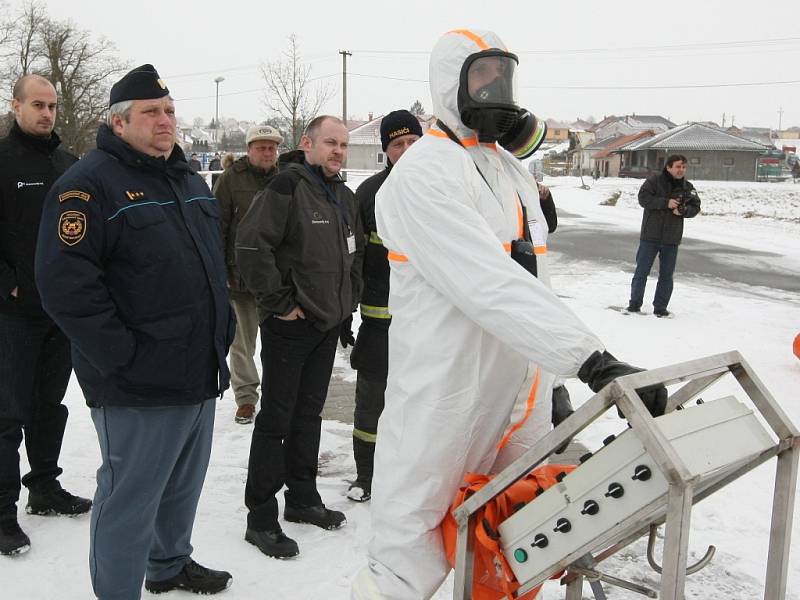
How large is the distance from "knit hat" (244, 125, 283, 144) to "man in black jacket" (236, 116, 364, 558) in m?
1.49

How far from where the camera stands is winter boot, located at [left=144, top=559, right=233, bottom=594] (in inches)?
126

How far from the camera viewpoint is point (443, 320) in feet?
7.63

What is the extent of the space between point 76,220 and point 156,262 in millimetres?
299

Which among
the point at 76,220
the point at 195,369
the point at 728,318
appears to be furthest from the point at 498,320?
the point at 728,318

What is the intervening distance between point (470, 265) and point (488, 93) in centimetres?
63

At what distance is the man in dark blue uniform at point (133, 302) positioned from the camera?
2600 millimetres

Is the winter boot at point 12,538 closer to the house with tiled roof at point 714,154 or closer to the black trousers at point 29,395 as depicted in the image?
the black trousers at point 29,395

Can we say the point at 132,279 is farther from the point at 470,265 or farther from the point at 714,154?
the point at 714,154

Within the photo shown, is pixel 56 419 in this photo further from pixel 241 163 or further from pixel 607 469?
pixel 607 469

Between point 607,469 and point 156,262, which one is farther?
point 156,262

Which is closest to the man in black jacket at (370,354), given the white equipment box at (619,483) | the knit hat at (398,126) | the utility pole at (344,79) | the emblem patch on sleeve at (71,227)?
the knit hat at (398,126)

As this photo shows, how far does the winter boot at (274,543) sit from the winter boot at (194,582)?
0.30 metres

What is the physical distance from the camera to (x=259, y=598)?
10.4 ft

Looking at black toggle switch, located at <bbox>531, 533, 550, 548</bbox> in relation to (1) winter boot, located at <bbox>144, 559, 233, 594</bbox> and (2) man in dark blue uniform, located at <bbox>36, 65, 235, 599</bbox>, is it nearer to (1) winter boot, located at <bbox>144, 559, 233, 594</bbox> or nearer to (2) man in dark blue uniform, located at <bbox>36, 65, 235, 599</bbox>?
(2) man in dark blue uniform, located at <bbox>36, 65, 235, 599</bbox>
